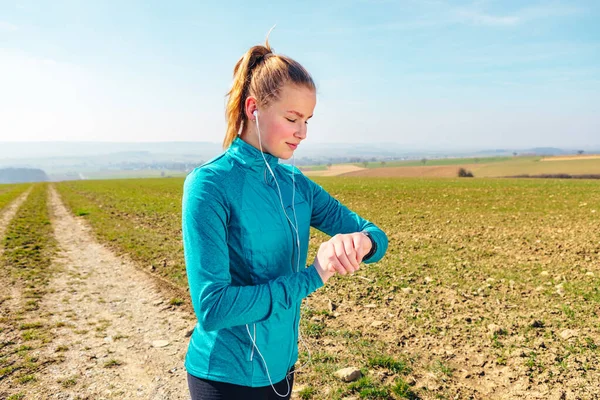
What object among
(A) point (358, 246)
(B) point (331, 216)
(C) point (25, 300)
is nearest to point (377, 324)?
(B) point (331, 216)

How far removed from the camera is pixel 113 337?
5.84 metres

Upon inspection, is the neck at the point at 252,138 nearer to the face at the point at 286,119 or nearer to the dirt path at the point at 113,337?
the face at the point at 286,119

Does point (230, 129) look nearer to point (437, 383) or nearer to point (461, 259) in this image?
point (437, 383)

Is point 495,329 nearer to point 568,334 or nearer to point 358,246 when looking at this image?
point 568,334

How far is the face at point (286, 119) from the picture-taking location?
1.60 meters

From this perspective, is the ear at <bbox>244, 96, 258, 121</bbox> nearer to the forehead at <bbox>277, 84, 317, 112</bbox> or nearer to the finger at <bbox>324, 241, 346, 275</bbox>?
the forehead at <bbox>277, 84, 317, 112</bbox>

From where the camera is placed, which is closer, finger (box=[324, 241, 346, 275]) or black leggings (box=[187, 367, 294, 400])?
finger (box=[324, 241, 346, 275])

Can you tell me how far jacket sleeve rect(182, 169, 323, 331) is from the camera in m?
1.41

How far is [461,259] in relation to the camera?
9.67 meters

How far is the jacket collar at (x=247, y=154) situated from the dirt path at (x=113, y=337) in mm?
3607

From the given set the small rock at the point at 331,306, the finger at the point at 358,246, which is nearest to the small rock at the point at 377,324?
the small rock at the point at 331,306

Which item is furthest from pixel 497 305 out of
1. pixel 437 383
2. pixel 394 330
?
pixel 437 383

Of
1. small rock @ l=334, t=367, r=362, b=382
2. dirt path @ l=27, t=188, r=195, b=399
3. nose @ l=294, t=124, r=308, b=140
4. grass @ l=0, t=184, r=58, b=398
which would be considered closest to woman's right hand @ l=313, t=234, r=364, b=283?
nose @ l=294, t=124, r=308, b=140

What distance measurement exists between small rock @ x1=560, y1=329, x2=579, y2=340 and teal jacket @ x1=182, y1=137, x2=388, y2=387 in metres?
4.94
